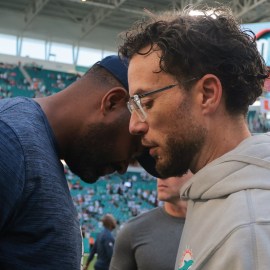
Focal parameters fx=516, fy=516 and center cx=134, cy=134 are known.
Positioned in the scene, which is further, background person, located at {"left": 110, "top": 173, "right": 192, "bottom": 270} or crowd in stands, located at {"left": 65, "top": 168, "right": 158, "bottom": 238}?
crowd in stands, located at {"left": 65, "top": 168, "right": 158, "bottom": 238}

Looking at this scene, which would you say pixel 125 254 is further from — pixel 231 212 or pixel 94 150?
pixel 231 212

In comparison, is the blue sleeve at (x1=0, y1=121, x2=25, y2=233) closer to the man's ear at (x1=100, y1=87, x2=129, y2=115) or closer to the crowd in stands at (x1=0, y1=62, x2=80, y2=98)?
the man's ear at (x1=100, y1=87, x2=129, y2=115)

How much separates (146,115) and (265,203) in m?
0.45

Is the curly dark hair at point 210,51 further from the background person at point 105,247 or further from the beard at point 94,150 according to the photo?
the background person at point 105,247

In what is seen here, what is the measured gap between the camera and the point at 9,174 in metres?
1.32

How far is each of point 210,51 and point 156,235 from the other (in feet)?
5.64

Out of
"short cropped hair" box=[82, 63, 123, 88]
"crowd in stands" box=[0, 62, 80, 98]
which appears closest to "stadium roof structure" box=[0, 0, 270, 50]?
Result: "crowd in stands" box=[0, 62, 80, 98]

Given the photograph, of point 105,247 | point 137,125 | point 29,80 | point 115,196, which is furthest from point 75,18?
point 137,125

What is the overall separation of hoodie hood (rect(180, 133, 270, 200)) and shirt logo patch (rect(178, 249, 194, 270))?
135mm

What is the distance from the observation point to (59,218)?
1.40 m

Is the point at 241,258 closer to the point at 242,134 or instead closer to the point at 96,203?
the point at 242,134

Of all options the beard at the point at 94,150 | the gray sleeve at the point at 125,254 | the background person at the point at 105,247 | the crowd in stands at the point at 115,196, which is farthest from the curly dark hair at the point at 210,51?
the crowd in stands at the point at 115,196

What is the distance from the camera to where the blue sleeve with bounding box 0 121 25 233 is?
4.30 feet

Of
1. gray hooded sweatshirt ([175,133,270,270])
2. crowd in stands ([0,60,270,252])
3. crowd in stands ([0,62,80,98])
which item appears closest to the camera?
gray hooded sweatshirt ([175,133,270,270])
